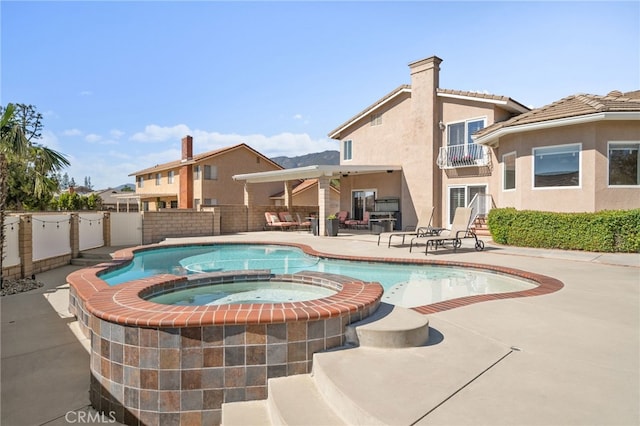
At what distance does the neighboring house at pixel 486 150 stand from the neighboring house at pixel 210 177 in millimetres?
11545

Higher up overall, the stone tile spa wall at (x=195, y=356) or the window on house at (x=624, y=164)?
the window on house at (x=624, y=164)

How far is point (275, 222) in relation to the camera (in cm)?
2075

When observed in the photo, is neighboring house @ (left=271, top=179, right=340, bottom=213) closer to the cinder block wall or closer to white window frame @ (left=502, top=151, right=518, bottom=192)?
the cinder block wall

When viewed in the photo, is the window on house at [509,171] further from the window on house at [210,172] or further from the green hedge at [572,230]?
the window on house at [210,172]

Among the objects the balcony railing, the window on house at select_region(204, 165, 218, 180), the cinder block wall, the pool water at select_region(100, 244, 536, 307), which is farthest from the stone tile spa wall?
the window on house at select_region(204, 165, 218, 180)

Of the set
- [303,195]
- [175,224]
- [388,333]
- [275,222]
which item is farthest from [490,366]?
[303,195]

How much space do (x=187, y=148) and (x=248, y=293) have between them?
2790 cm

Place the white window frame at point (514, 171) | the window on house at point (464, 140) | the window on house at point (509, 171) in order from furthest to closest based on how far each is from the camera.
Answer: the window on house at point (464, 140) → the window on house at point (509, 171) → the white window frame at point (514, 171)

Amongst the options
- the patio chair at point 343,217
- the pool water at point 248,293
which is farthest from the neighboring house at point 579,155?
the pool water at point 248,293

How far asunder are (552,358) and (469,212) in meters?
9.20

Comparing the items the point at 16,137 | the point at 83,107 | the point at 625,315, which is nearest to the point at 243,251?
the point at 16,137

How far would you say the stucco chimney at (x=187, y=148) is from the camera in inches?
1220

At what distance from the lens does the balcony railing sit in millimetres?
16719

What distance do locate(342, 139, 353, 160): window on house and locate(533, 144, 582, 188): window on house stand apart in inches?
484
